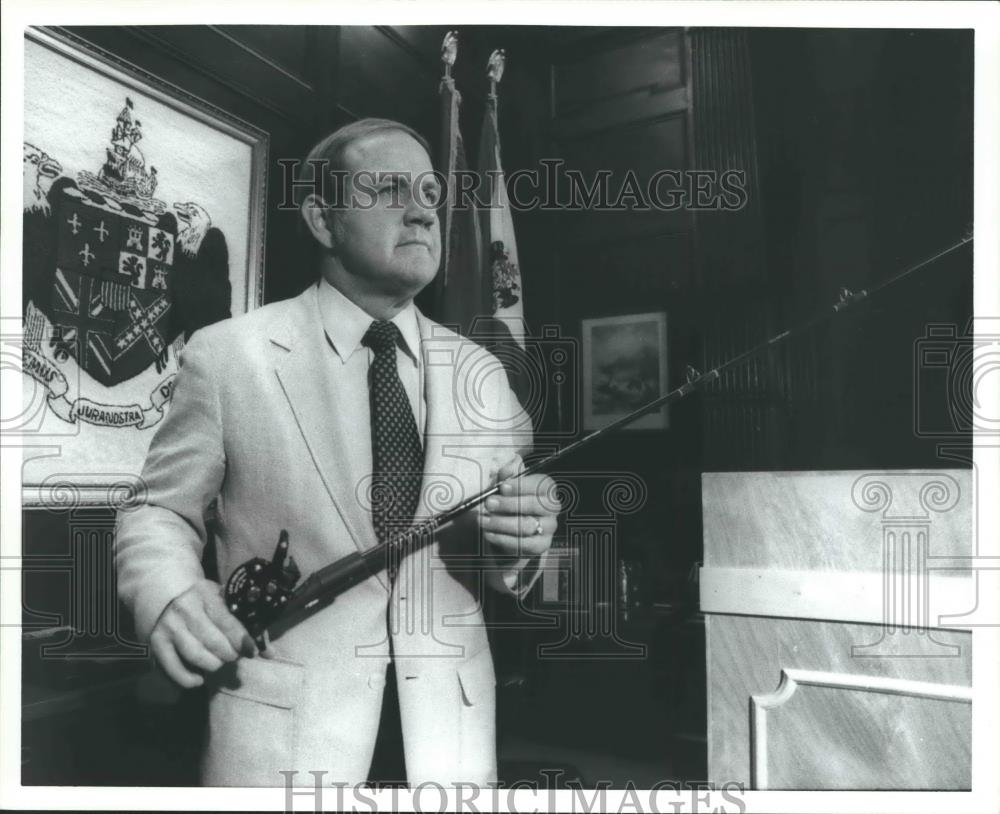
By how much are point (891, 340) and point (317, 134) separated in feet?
4.51

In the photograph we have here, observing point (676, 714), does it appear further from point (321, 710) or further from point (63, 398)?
point (63, 398)

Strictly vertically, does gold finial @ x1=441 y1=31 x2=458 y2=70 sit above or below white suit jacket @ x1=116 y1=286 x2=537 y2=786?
above

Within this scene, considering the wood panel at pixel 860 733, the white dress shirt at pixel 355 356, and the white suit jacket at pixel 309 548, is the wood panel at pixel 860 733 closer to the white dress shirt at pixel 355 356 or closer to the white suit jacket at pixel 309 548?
the white suit jacket at pixel 309 548

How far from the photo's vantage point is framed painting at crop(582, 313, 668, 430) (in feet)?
6.04

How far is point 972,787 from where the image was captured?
1.87m

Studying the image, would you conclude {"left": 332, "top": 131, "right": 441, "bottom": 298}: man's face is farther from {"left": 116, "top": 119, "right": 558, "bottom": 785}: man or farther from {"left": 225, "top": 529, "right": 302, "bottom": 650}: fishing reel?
{"left": 225, "top": 529, "right": 302, "bottom": 650}: fishing reel

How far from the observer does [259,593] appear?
1.78m

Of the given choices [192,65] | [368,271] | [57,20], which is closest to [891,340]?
[368,271]

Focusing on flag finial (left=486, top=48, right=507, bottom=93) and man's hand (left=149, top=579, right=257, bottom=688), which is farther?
flag finial (left=486, top=48, right=507, bottom=93)

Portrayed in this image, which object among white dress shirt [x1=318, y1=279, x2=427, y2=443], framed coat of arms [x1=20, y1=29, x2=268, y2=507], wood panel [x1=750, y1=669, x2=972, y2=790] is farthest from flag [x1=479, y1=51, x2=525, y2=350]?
wood panel [x1=750, y1=669, x2=972, y2=790]

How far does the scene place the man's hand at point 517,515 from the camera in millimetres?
1825

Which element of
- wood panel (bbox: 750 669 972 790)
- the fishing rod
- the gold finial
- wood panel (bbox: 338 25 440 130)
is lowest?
wood panel (bbox: 750 669 972 790)

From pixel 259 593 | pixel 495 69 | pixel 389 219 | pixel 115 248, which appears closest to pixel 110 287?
pixel 115 248

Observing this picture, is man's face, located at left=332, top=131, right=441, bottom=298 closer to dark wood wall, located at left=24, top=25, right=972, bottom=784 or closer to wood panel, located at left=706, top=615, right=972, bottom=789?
dark wood wall, located at left=24, top=25, right=972, bottom=784
